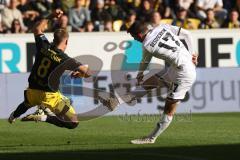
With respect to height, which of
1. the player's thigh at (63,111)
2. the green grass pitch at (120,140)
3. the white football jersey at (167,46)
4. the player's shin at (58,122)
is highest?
the white football jersey at (167,46)

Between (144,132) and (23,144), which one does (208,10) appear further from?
(23,144)

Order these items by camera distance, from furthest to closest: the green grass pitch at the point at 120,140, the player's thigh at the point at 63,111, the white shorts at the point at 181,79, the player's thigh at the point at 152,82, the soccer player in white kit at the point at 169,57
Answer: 1. the player's thigh at the point at 152,82
2. the player's thigh at the point at 63,111
3. the white shorts at the point at 181,79
4. the soccer player in white kit at the point at 169,57
5. the green grass pitch at the point at 120,140

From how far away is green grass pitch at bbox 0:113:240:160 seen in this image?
39.2 feet

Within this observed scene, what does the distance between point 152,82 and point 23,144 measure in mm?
2414

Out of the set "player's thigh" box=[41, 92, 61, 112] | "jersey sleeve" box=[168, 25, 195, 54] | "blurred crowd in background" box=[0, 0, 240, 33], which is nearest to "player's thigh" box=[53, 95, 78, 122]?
"player's thigh" box=[41, 92, 61, 112]

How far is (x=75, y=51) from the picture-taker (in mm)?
21188

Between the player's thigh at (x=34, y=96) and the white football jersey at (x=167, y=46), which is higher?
the white football jersey at (x=167, y=46)

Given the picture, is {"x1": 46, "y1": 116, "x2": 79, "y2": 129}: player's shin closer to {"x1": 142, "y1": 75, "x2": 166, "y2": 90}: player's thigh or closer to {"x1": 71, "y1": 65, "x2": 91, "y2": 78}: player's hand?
{"x1": 71, "y1": 65, "x2": 91, "y2": 78}: player's hand

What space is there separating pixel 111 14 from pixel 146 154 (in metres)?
11.1

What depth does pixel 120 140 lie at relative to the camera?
14.1 metres

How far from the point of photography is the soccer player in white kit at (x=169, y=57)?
13102mm

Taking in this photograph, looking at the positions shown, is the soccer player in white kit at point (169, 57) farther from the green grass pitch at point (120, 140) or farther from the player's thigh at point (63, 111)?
the player's thigh at point (63, 111)

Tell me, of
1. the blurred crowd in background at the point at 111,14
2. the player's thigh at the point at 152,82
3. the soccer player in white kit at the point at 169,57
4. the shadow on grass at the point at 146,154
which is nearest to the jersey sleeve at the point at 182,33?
the soccer player in white kit at the point at 169,57

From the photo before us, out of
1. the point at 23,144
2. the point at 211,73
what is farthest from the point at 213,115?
the point at 23,144
